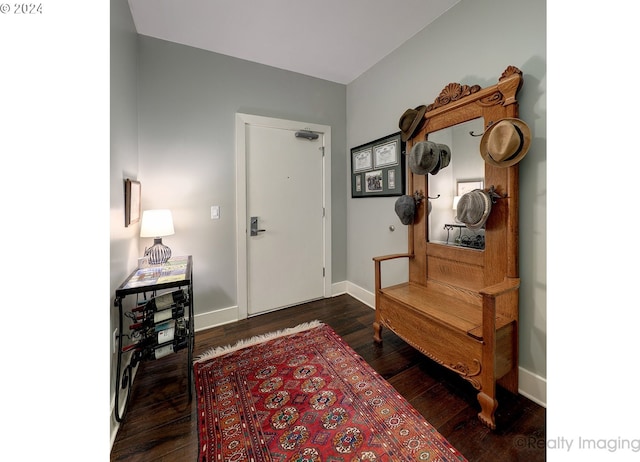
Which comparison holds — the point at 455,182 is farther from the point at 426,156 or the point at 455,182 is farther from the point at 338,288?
the point at 338,288

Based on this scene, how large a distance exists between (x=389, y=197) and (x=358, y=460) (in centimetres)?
197

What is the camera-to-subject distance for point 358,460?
3.58ft

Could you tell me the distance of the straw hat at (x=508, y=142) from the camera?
1.33 m

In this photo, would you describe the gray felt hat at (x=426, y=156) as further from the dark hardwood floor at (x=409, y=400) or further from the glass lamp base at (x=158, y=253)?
the glass lamp base at (x=158, y=253)

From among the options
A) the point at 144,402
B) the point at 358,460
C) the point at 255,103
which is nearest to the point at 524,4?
the point at 255,103

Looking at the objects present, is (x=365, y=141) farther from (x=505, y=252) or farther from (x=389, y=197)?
(x=505, y=252)

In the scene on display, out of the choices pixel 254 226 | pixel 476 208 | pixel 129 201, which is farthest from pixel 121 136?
pixel 476 208

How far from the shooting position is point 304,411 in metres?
1.36

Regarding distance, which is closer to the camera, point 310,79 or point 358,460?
point 358,460

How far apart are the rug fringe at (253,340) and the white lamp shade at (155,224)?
0.98 meters

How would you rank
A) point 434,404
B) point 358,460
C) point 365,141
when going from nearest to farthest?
point 358,460 → point 434,404 → point 365,141
